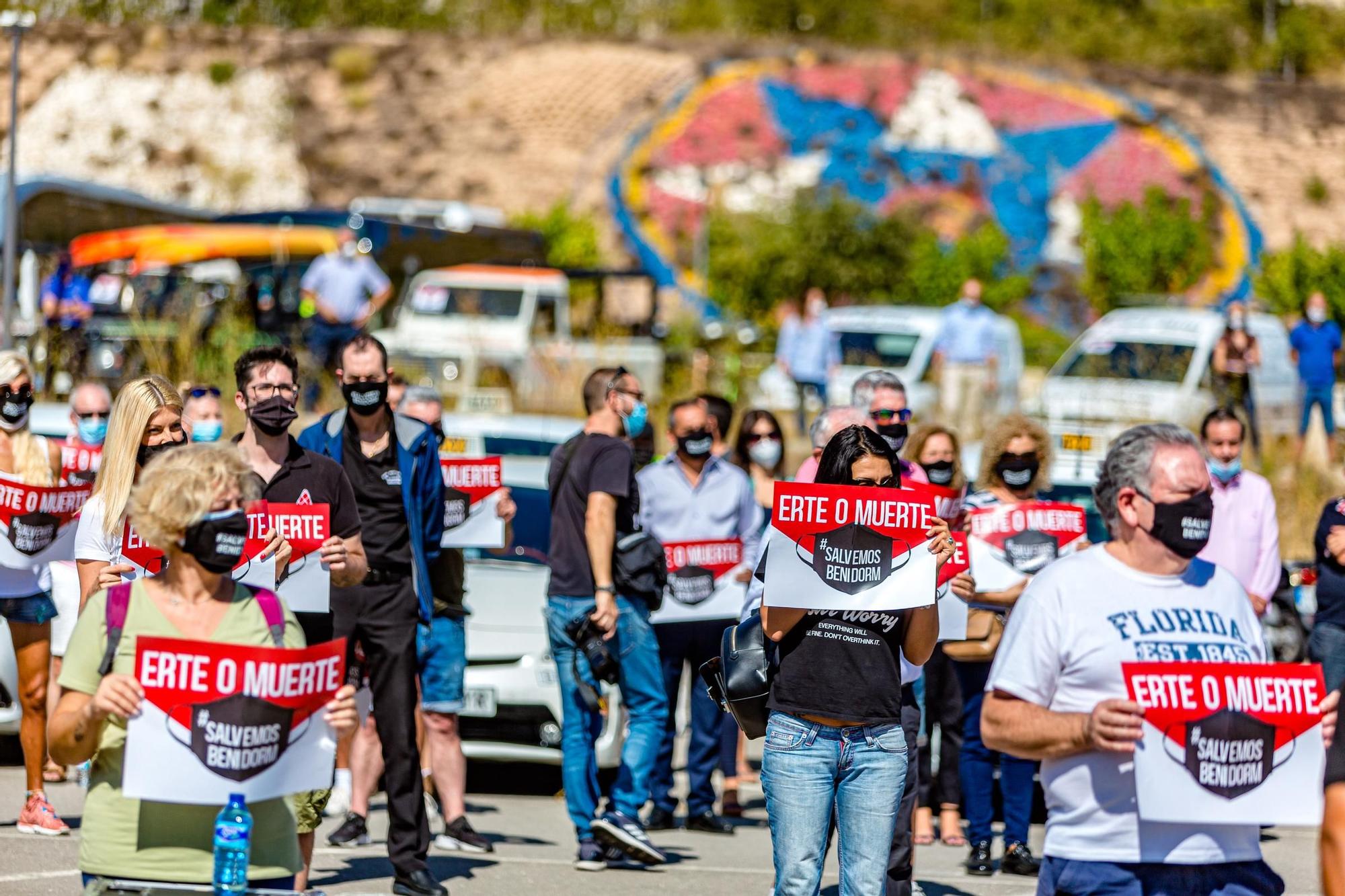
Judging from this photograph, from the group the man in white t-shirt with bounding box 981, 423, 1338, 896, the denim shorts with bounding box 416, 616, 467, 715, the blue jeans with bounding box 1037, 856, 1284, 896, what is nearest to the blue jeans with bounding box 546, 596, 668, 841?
the denim shorts with bounding box 416, 616, 467, 715

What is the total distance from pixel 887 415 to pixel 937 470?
1.41 ft

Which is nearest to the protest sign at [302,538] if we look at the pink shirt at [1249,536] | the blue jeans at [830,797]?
the blue jeans at [830,797]

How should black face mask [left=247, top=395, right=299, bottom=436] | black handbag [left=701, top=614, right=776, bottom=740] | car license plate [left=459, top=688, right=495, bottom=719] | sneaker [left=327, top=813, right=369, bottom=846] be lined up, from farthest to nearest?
car license plate [left=459, top=688, right=495, bottom=719]
sneaker [left=327, top=813, right=369, bottom=846]
black face mask [left=247, top=395, right=299, bottom=436]
black handbag [left=701, top=614, right=776, bottom=740]

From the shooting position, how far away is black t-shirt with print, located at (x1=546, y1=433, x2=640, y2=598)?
8.45m

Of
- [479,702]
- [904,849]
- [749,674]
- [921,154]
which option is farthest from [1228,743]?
[921,154]

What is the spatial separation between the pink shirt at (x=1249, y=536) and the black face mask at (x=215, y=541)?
6.20 meters

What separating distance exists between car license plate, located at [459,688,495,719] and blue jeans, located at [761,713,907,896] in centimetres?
436

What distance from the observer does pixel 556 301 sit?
87.9ft

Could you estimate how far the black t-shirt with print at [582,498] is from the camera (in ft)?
27.7

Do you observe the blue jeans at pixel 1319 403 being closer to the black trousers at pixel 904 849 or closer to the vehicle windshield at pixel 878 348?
the vehicle windshield at pixel 878 348

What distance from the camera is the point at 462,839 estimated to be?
862 centimetres

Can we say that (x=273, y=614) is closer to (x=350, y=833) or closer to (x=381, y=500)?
(x=381, y=500)

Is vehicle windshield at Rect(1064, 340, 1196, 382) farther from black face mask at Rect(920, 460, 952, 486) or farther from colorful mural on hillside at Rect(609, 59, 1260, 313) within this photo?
colorful mural on hillside at Rect(609, 59, 1260, 313)

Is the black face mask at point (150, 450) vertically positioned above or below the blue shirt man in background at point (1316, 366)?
below
